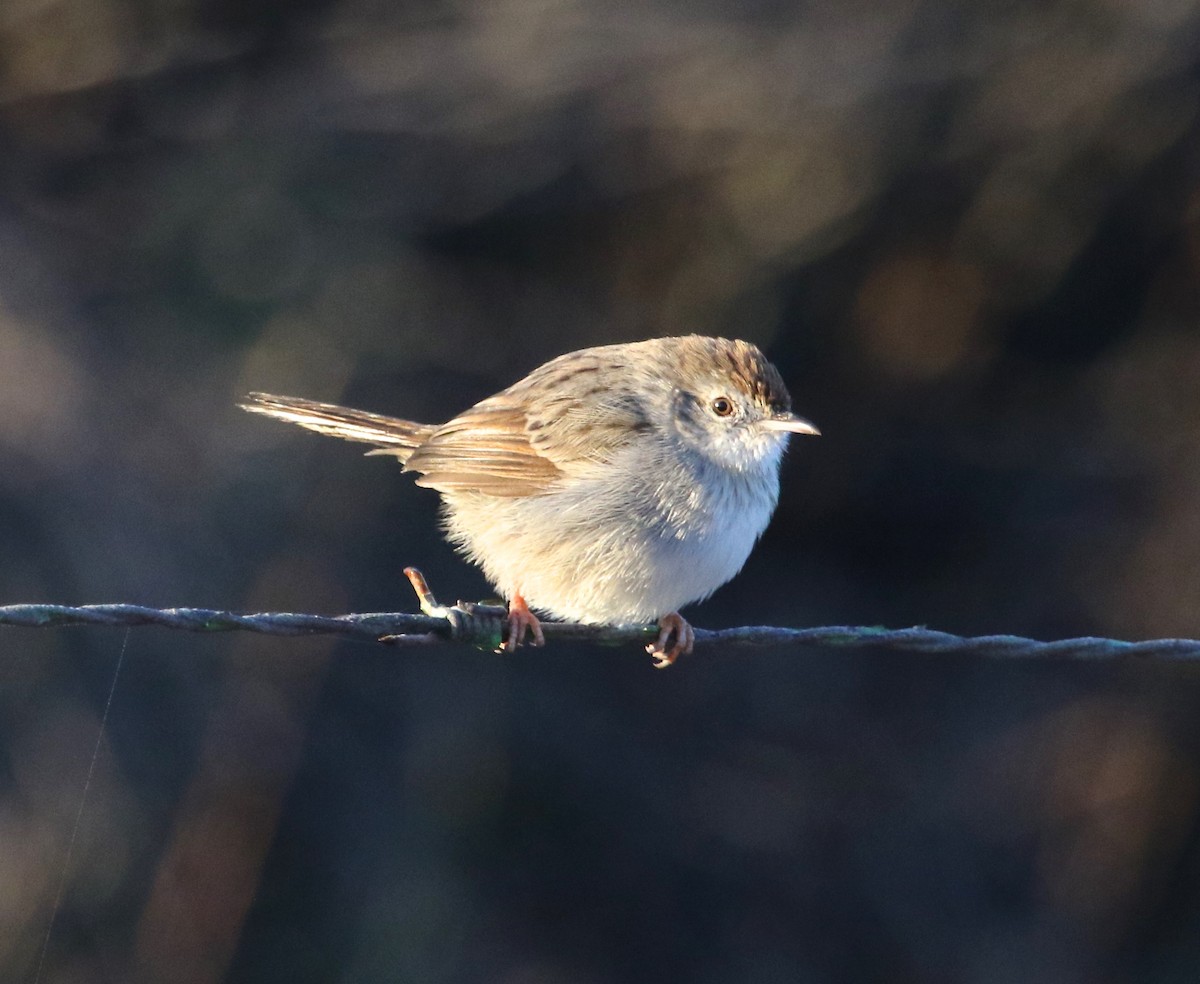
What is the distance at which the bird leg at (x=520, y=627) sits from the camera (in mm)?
4410

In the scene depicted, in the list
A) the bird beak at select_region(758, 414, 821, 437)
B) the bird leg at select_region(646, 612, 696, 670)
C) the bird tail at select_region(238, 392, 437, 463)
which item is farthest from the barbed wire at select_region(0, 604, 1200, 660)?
the bird tail at select_region(238, 392, 437, 463)

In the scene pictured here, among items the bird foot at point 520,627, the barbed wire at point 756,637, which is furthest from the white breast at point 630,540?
the barbed wire at point 756,637

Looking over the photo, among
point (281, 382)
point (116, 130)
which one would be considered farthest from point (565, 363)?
point (116, 130)

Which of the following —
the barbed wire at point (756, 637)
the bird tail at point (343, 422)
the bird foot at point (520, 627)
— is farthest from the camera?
the bird tail at point (343, 422)

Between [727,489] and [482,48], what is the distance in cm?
513

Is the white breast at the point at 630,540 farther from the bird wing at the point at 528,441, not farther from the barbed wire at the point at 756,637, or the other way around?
the barbed wire at the point at 756,637

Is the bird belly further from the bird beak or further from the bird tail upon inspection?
the bird tail

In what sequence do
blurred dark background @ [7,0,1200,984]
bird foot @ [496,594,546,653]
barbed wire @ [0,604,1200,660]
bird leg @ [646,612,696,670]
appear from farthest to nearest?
blurred dark background @ [7,0,1200,984] → bird leg @ [646,612,696,670] → bird foot @ [496,594,546,653] → barbed wire @ [0,604,1200,660]

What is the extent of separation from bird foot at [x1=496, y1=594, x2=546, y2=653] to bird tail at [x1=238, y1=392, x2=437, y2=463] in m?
0.89

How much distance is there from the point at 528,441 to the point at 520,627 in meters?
0.86

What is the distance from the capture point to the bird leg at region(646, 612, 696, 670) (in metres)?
4.95

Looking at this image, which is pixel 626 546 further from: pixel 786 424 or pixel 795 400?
pixel 795 400

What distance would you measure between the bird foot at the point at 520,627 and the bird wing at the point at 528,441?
0.45m

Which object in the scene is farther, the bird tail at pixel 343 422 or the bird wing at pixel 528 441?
the bird tail at pixel 343 422
